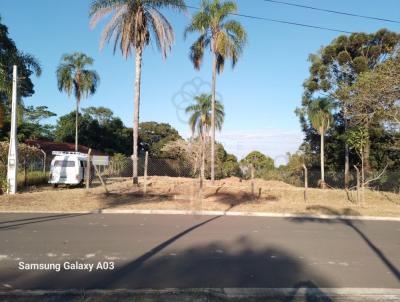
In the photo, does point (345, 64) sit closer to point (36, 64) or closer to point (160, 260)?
point (36, 64)

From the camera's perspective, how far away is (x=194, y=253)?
752cm

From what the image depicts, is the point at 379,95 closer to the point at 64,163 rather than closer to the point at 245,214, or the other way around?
the point at 245,214

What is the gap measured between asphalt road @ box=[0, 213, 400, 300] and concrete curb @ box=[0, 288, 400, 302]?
0.99ft

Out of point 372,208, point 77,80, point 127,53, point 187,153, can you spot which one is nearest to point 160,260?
point 372,208

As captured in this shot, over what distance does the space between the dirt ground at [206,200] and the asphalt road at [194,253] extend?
9.41ft

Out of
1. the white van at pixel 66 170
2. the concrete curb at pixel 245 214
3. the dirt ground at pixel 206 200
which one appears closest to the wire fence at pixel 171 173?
the white van at pixel 66 170

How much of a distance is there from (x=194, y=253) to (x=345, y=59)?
27273 mm

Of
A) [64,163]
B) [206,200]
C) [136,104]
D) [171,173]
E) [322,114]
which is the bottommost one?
[206,200]

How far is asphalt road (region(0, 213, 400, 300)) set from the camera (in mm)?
5789

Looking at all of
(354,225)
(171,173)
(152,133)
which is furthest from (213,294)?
(152,133)

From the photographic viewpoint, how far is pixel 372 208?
1655 cm

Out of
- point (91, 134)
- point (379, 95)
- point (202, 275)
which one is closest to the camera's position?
point (202, 275)

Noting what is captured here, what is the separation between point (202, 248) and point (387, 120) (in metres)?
14.9

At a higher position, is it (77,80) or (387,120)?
(77,80)
